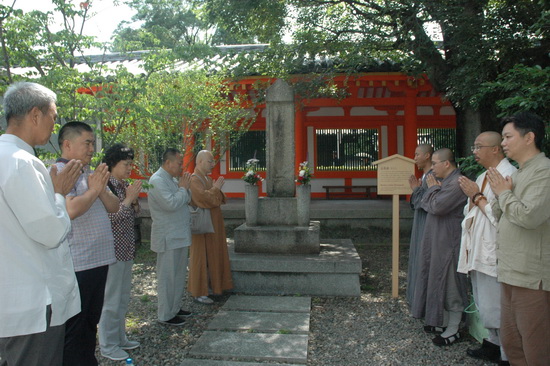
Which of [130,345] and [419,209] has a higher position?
[419,209]

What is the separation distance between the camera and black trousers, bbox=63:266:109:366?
2.93 m

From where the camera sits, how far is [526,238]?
2.74 m

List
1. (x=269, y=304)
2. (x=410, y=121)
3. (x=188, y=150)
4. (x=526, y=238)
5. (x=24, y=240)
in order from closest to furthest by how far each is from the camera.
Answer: (x=24, y=240) → (x=526, y=238) → (x=269, y=304) → (x=188, y=150) → (x=410, y=121)

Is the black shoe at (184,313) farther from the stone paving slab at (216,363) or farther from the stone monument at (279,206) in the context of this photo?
the stone monument at (279,206)

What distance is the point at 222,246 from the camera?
519 centimetres

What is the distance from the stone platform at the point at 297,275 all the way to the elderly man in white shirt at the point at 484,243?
1811mm

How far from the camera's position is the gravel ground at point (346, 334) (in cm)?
365

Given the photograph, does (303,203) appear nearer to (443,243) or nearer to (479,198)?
(443,243)

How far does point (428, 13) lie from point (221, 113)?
4.62 m

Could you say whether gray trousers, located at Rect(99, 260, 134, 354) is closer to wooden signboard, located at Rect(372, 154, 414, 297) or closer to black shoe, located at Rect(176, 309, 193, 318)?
black shoe, located at Rect(176, 309, 193, 318)

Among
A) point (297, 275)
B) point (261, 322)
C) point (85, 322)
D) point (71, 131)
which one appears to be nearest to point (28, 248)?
point (71, 131)

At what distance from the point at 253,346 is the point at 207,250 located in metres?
1.55

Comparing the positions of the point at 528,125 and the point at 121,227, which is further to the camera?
the point at 121,227

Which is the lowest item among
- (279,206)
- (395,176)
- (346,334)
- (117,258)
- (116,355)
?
(346,334)
